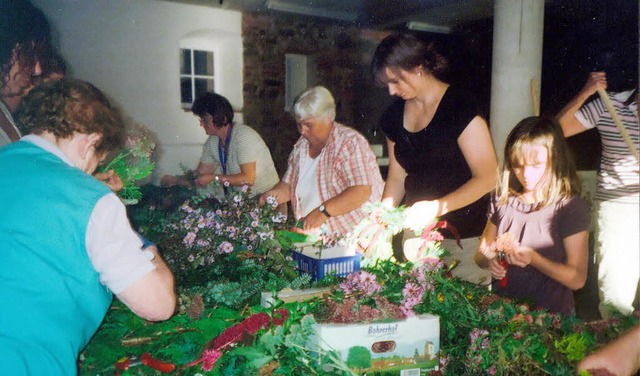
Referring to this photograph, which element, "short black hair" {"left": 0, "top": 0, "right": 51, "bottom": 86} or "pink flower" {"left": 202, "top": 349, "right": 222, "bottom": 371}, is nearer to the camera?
"pink flower" {"left": 202, "top": 349, "right": 222, "bottom": 371}

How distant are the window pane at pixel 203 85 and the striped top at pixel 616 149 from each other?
4216 mm

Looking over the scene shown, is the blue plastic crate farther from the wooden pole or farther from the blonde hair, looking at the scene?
the wooden pole

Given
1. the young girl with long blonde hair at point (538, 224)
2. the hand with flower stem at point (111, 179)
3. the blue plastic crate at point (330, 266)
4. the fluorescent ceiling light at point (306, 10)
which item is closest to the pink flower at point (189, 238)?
the hand with flower stem at point (111, 179)

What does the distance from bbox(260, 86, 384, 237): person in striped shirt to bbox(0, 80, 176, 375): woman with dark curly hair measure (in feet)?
4.44

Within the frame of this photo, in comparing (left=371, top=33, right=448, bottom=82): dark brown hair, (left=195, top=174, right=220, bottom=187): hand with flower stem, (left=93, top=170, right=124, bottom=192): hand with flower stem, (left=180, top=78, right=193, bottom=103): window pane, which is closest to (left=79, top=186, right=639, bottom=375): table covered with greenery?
(left=93, top=170, right=124, bottom=192): hand with flower stem

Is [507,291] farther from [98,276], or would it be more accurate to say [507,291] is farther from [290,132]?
[290,132]

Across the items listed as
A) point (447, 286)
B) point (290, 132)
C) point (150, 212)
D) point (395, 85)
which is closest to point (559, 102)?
point (395, 85)

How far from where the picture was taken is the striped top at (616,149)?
198 cm

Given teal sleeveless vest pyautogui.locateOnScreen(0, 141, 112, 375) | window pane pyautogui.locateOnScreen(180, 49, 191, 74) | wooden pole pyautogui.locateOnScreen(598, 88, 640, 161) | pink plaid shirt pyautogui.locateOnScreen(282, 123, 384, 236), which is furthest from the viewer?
window pane pyautogui.locateOnScreen(180, 49, 191, 74)

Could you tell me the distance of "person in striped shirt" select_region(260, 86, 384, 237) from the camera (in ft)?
8.59

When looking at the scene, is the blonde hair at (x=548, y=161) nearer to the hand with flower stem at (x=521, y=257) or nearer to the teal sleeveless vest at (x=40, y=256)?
the hand with flower stem at (x=521, y=257)

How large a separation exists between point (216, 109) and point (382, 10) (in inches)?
77.3

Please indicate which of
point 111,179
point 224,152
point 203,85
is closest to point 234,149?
point 224,152

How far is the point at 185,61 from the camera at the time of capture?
208 inches
